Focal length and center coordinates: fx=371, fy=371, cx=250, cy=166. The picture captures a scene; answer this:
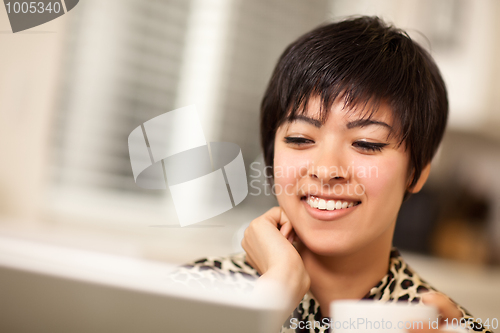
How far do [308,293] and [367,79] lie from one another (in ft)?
1.54

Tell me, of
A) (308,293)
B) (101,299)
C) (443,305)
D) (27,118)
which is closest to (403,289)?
(443,305)

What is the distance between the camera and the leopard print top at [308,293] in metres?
0.78

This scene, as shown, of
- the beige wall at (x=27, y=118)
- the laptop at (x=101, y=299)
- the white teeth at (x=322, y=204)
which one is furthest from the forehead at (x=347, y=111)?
the beige wall at (x=27, y=118)

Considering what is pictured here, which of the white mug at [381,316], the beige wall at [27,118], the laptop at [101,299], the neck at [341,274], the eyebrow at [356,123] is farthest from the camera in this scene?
the beige wall at [27,118]

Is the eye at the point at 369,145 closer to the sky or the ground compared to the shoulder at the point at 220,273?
closer to the sky

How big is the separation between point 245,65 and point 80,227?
984 mm

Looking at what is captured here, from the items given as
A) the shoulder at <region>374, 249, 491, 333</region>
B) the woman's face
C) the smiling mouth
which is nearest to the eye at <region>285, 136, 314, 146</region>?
the woman's face

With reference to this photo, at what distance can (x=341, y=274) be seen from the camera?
810 millimetres

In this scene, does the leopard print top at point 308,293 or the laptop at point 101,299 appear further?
the leopard print top at point 308,293

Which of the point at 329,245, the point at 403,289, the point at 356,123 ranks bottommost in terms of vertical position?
the point at 403,289

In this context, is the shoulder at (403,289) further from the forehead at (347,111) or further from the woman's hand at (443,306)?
the forehead at (347,111)

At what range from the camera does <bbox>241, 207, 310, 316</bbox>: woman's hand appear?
591mm

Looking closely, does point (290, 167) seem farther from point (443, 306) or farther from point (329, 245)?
point (443, 306)

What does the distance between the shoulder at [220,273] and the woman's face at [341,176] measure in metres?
0.17
